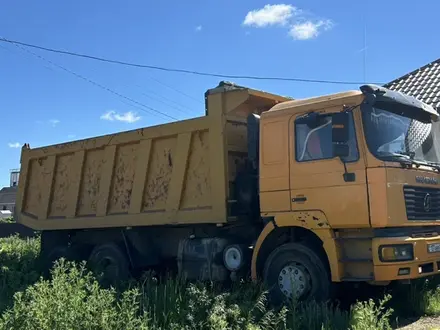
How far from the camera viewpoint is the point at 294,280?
646cm

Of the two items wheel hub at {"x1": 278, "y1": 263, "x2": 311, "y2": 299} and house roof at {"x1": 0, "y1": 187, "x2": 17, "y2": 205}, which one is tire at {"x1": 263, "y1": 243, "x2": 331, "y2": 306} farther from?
house roof at {"x1": 0, "y1": 187, "x2": 17, "y2": 205}

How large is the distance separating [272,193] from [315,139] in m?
0.91

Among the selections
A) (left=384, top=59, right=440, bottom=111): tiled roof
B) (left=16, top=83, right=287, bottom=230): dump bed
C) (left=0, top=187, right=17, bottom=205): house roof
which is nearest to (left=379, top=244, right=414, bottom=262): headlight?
(left=16, top=83, right=287, bottom=230): dump bed

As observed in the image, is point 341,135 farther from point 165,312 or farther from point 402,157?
point 165,312

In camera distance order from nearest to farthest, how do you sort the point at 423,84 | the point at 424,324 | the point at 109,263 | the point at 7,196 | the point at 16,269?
the point at 424,324, the point at 109,263, the point at 16,269, the point at 423,84, the point at 7,196

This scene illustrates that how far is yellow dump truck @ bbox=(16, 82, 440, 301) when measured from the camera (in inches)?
240

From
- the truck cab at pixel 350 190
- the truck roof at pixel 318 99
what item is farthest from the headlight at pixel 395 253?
the truck roof at pixel 318 99

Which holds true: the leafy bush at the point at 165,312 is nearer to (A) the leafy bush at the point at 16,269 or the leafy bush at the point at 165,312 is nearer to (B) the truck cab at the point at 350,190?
(B) the truck cab at the point at 350,190

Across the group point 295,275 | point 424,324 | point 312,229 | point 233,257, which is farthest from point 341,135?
point 424,324

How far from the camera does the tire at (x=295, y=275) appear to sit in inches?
247

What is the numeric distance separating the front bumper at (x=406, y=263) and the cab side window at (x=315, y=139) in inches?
42.7

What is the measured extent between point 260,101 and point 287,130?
131 cm

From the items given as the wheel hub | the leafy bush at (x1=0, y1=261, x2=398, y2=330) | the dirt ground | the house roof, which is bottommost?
the dirt ground

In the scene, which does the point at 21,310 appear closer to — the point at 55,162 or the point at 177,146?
the point at 177,146
